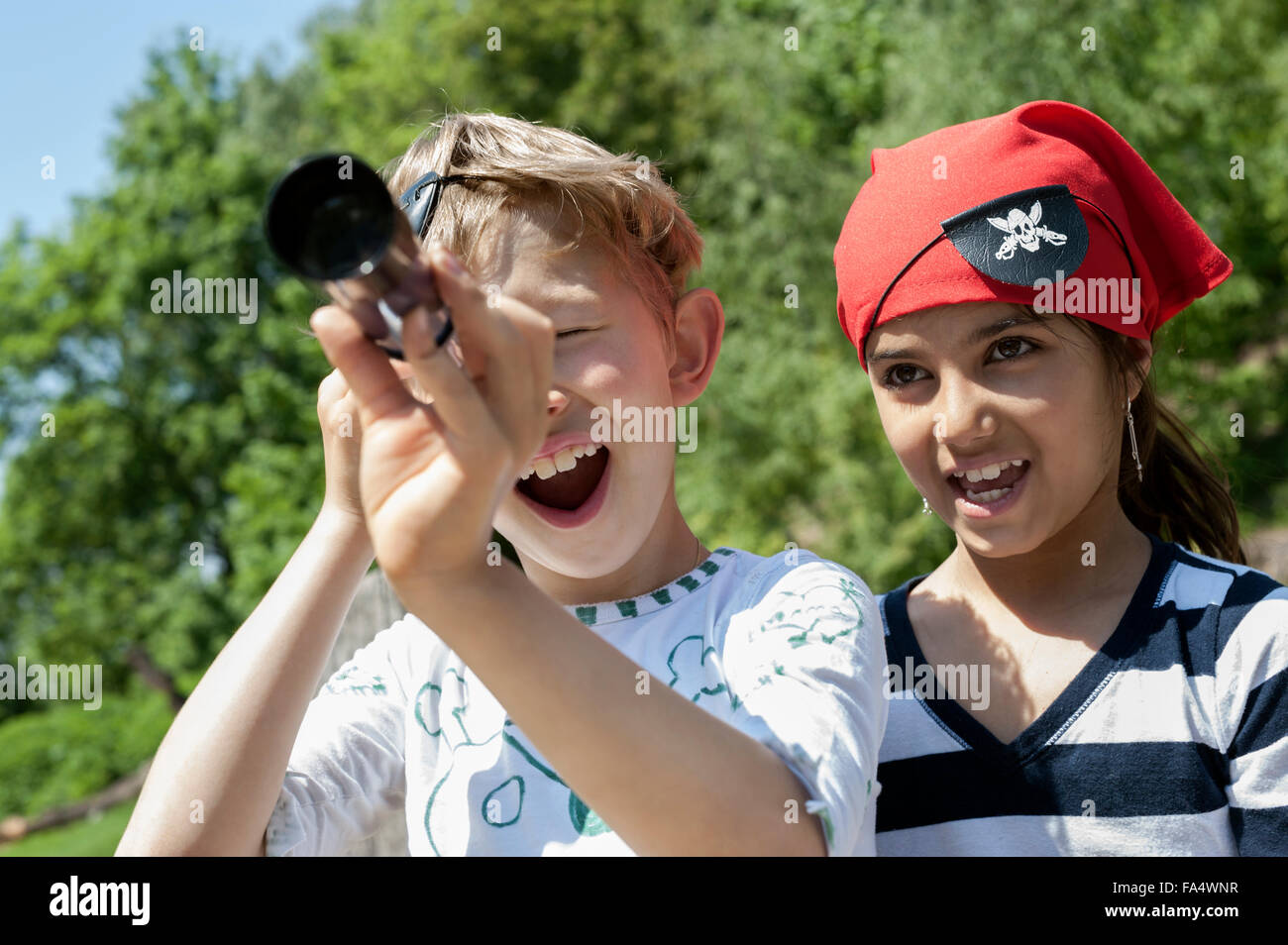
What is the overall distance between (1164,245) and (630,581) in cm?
122

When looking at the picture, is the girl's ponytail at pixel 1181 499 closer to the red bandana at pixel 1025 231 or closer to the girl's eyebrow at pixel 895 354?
the red bandana at pixel 1025 231

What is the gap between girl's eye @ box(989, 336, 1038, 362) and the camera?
2.08 metres

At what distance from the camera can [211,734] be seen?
5.01 feet

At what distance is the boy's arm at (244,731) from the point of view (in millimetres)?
1513

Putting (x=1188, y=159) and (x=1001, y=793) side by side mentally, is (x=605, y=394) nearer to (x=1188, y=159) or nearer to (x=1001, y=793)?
(x=1001, y=793)

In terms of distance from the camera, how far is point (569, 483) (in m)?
1.97

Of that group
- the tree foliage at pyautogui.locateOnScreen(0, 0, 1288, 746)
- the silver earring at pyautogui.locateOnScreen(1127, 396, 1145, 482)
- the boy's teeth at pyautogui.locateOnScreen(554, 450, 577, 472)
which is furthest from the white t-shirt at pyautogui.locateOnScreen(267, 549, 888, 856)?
the tree foliage at pyautogui.locateOnScreen(0, 0, 1288, 746)

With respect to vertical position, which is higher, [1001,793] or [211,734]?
[211,734]

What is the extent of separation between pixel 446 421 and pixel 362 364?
0.37ft

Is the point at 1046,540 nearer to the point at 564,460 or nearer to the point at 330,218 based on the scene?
the point at 564,460

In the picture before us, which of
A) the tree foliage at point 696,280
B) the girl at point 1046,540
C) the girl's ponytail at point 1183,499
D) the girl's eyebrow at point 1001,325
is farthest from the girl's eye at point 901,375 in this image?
the tree foliage at point 696,280

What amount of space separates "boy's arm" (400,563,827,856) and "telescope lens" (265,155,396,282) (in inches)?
12.7

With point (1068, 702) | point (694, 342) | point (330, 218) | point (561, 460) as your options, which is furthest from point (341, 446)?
Answer: point (1068, 702)
